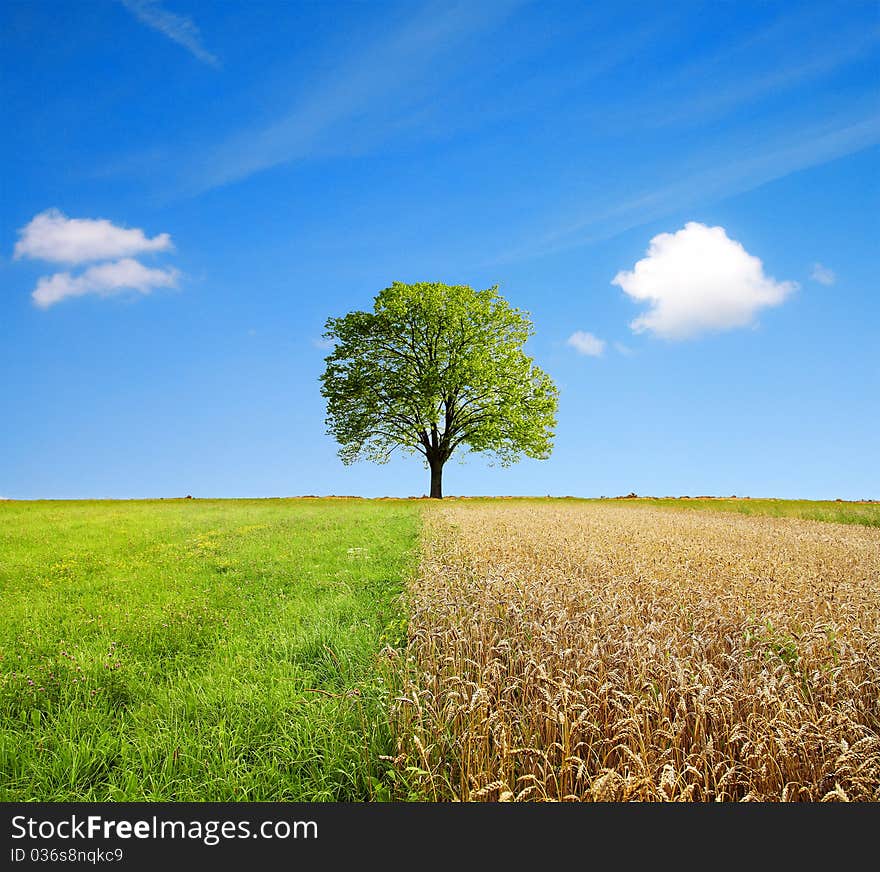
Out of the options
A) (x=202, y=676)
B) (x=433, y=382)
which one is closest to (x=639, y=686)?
(x=202, y=676)

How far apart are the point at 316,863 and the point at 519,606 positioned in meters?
3.81

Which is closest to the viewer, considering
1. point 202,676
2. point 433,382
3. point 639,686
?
point 639,686

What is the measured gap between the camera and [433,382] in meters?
37.1

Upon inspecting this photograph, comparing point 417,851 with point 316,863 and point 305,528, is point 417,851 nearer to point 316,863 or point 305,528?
point 316,863

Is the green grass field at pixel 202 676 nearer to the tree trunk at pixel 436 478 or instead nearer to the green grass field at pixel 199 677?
the green grass field at pixel 199 677

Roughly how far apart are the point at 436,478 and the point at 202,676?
33110 millimetres

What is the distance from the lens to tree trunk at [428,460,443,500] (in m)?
38.6

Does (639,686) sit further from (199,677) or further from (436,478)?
(436,478)

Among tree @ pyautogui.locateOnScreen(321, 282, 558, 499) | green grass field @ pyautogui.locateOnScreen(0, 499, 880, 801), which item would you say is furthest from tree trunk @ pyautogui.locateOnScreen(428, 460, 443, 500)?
green grass field @ pyautogui.locateOnScreen(0, 499, 880, 801)

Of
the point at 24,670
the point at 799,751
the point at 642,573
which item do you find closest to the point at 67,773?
the point at 24,670

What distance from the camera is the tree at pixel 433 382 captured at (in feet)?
124

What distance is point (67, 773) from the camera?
4.16 metres

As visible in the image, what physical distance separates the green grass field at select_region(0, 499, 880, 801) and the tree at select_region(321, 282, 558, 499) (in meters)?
25.3

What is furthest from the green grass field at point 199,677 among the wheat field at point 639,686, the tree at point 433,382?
the tree at point 433,382
